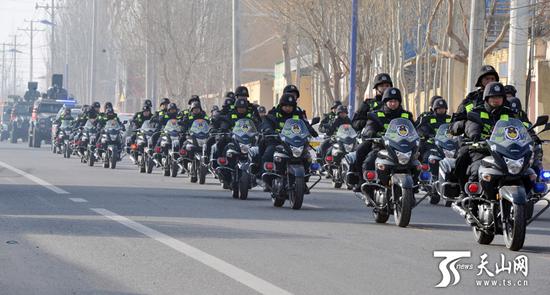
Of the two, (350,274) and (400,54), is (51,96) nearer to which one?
(400,54)

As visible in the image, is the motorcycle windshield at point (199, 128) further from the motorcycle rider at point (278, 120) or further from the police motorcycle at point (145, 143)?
the motorcycle rider at point (278, 120)

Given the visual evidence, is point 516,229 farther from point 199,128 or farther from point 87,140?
point 87,140

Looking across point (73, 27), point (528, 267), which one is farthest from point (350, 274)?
point (73, 27)

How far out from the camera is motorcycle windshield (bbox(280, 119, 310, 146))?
63.4 feet

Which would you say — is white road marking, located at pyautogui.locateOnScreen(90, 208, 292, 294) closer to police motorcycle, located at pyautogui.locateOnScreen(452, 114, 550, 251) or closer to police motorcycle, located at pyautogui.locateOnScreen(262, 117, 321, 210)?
police motorcycle, located at pyautogui.locateOnScreen(452, 114, 550, 251)

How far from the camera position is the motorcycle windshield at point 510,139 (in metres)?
13.3

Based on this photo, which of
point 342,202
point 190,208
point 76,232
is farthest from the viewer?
point 342,202

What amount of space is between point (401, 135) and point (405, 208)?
97 centimetres

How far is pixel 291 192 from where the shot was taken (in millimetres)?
19156

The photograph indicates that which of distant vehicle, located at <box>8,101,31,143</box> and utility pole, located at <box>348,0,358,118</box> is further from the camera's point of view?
distant vehicle, located at <box>8,101,31,143</box>

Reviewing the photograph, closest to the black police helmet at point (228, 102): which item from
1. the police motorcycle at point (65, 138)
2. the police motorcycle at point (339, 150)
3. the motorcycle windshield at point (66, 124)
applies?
the police motorcycle at point (339, 150)

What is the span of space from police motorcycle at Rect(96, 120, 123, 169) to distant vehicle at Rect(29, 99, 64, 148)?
20.6 metres

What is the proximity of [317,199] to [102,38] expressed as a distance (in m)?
91.7

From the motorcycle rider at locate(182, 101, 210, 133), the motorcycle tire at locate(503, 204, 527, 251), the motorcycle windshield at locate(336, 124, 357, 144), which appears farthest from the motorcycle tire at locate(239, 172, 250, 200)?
the motorcycle tire at locate(503, 204, 527, 251)
